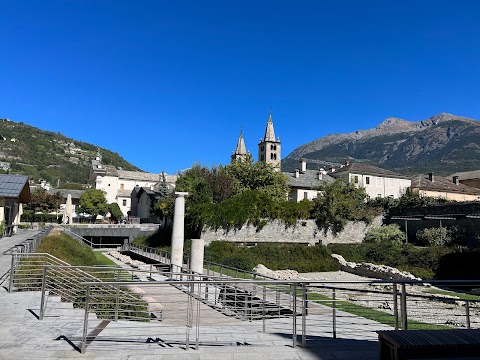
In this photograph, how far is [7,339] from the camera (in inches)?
259

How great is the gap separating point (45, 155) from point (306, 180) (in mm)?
115185

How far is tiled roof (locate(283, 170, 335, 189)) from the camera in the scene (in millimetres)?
58906

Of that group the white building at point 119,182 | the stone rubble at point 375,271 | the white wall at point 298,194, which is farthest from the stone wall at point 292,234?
the white building at point 119,182

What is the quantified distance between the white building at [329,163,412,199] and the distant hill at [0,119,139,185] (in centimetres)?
9284

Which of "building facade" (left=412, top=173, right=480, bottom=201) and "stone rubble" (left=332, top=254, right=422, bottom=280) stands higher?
"building facade" (left=412, top=173, right=480, bottom=201)

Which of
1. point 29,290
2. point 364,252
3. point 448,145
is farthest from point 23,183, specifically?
point 448,145

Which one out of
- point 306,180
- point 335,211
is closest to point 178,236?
point 335,211

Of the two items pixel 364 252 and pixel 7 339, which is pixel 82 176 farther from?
pixel 7 339

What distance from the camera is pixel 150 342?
21.3 feet

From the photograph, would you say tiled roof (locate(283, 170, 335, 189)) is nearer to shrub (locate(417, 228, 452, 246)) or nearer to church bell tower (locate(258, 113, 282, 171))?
church bell tower (locate(258, 113, 282, 171))

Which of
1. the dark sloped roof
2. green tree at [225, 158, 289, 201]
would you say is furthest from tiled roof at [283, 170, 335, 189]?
the dark sloped roof

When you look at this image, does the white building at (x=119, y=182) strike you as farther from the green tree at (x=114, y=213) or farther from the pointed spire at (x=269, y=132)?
the pointed spire at (x=269, y=132)

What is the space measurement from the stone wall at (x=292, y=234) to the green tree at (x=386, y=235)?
895 mm

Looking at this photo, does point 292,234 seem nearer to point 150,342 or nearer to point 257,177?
point 257,177
